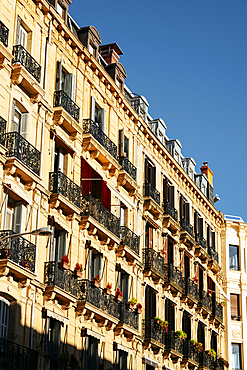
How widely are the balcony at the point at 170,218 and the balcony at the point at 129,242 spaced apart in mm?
4989

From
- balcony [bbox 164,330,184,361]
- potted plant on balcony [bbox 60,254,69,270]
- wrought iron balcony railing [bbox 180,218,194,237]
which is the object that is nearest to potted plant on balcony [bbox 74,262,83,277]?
potted plant on balcony [bbox 60,254,69,270]

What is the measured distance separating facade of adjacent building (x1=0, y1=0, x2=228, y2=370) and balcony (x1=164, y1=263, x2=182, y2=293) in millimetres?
124

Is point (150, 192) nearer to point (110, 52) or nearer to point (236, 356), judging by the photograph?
point (110, 52)

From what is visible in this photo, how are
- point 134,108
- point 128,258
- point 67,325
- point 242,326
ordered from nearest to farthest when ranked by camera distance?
point 67,325 → point 128,258 → point 134,108 → point 242,326

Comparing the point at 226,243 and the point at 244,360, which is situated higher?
the point at 226,243

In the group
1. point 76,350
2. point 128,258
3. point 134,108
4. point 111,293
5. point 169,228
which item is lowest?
point 76,350

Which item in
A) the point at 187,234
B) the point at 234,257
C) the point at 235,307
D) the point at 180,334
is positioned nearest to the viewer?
the point at 180,334

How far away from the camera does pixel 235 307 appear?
5325cm

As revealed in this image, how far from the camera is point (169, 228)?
142ft

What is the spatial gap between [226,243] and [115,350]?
2354 centimetres

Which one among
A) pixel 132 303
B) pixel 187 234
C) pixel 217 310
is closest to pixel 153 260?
pixel 132 303

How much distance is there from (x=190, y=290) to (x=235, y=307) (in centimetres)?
1014

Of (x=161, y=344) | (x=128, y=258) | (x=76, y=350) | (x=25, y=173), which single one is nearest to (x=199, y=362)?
(x=161, y=344)

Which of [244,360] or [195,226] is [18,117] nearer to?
[195,226]
